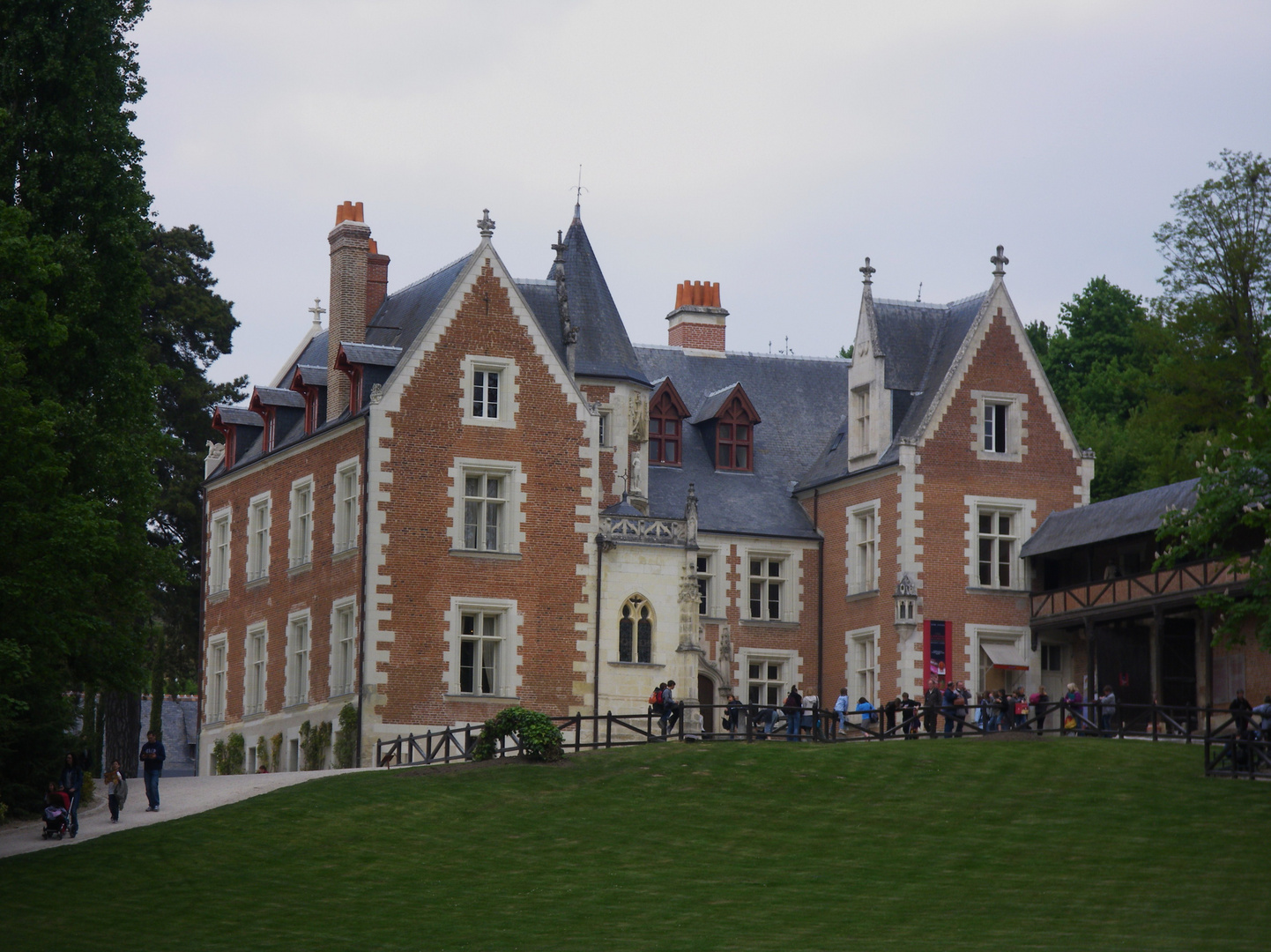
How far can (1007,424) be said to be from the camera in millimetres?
47875

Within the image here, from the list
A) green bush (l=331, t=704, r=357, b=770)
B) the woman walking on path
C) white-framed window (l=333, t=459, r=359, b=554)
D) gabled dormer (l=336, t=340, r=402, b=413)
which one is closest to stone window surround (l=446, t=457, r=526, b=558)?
white-framed window (l=333, t=459, r=359, b=554)

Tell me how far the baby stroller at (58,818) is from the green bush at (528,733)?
733 centimetres

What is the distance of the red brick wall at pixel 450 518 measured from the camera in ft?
135

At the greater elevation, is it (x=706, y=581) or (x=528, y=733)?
(x=706, y=581)

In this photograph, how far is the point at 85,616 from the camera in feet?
96.2

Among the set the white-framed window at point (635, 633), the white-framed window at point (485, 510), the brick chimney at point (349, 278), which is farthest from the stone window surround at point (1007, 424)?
the brick chimney at point (349, 278)

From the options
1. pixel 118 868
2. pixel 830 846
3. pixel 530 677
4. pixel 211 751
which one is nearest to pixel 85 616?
pixel 118 868

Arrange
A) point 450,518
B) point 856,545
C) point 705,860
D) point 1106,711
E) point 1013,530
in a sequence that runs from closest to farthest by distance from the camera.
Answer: point 705,860, point 1106,711, point 450,518, point 1013,530, point 856,545

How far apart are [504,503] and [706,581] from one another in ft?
27.4

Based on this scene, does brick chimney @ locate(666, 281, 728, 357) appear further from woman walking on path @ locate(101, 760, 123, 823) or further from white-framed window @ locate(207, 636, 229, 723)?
woman walking on path @ locate(101, 760, 123, 823)

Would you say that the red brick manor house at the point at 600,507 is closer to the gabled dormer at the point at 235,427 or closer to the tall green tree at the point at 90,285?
the gabled dormer at the point at 235,427

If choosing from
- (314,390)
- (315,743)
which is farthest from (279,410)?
(315,743)

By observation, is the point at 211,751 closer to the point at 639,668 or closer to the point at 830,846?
the point at 639,668

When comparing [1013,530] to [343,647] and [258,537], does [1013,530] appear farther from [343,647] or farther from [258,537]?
[258,537]
